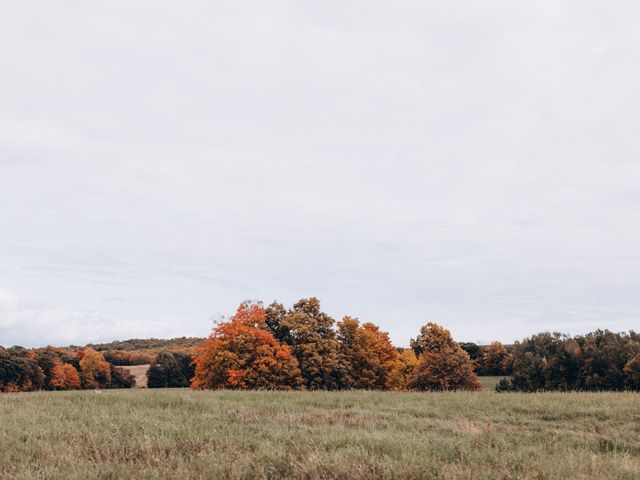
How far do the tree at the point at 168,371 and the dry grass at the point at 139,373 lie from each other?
317 cm

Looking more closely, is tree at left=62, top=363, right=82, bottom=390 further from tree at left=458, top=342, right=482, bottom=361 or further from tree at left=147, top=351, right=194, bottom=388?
tree at left=458, top=342, right=482, bottom=361

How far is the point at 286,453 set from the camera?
8359mm

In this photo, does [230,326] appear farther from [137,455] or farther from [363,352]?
[137,455]

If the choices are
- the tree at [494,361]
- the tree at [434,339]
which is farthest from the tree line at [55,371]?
the tree at [494,361]

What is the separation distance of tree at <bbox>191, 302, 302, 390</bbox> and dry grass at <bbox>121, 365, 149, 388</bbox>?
189ft

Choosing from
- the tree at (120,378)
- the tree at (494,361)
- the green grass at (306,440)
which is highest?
the green grass at (306,440)

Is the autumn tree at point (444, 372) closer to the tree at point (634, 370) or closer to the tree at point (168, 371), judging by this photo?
the tree at point (634, 370)

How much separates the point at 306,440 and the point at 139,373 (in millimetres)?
99309

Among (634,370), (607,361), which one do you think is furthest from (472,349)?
(634,370)

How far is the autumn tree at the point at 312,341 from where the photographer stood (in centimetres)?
4509

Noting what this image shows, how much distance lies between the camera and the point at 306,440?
9539mm

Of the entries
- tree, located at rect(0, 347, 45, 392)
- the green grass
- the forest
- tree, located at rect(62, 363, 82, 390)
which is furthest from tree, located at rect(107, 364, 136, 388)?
the green grass

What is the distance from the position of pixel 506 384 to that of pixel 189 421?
51385 millimetres

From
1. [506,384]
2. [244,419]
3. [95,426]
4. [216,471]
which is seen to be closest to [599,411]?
[244,419]
